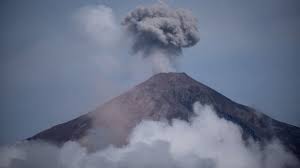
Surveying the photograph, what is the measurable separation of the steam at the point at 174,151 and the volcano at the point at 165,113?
1.54 m

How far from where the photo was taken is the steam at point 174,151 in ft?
249

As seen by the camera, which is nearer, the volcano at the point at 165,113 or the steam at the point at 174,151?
the steam at the point at 174,151

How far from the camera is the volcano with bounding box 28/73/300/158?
86.9m

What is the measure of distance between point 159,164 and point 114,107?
20792 mm

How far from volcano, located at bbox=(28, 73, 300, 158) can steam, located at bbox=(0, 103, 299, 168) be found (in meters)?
1.54

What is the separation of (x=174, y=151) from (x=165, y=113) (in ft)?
29.0

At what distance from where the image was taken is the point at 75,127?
3499 inches

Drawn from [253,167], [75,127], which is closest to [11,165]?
[75,127]

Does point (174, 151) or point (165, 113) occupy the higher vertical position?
point (165, 113)

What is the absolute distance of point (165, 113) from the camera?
86875mm

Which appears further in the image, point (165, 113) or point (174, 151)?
point (165, 113)

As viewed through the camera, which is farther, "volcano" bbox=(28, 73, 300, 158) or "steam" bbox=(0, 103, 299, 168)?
"volcano" bbox=(28, 73, 300, 158)

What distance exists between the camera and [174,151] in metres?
79.8

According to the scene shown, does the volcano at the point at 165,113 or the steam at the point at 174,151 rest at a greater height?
the volcano at the point at 165,113
